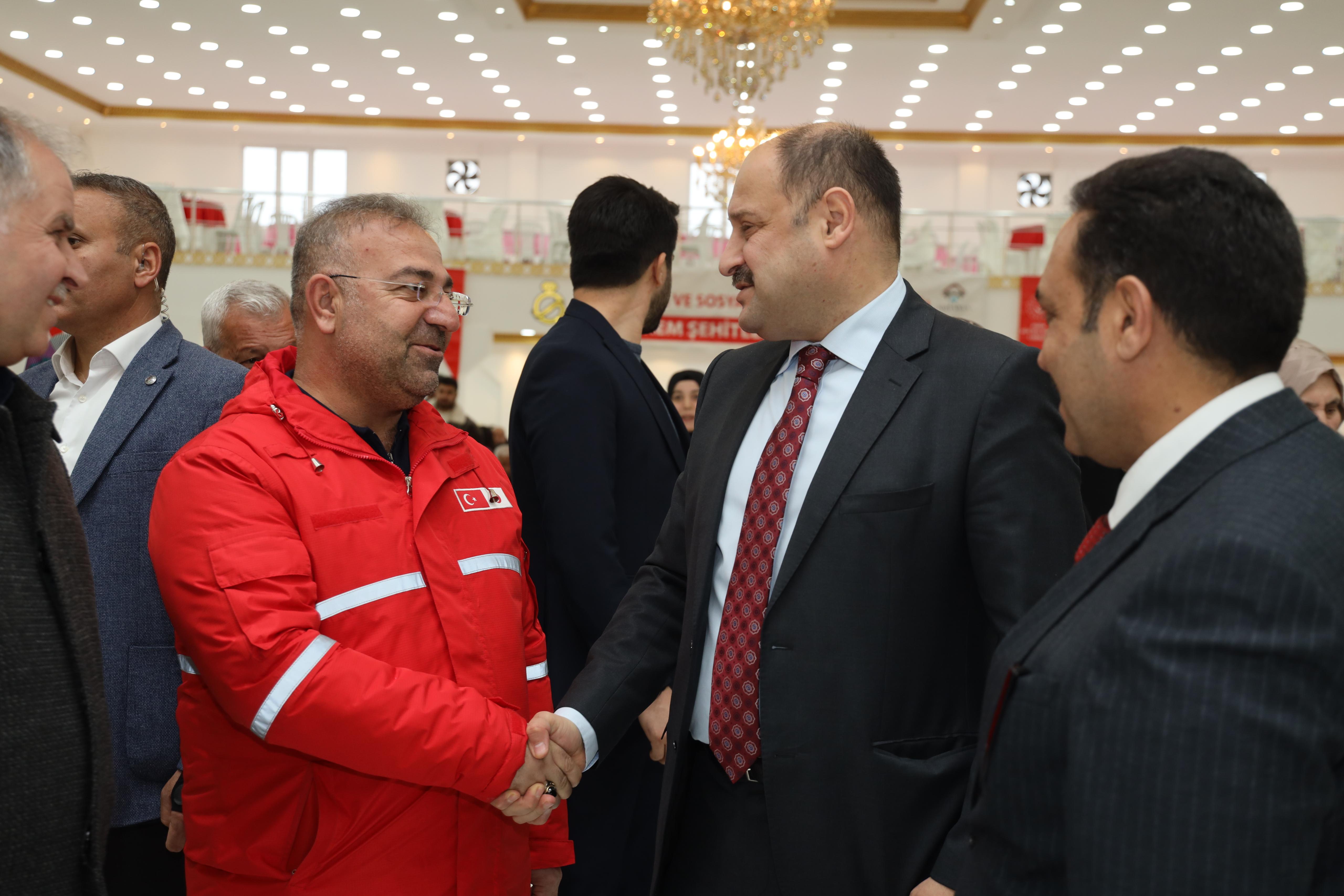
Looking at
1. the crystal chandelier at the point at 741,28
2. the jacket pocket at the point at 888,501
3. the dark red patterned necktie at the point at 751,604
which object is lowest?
the dark red patterned necktie at the point at 751,604

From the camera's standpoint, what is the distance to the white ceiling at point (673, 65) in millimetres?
14359

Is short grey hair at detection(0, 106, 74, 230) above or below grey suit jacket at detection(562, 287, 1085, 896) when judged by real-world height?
above

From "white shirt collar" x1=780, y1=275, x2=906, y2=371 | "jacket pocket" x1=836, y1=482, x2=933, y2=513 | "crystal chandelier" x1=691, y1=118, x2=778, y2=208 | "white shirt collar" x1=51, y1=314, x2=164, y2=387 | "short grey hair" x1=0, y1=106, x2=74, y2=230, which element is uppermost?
"crystal chandelier" x1=691, y1=118, x2=778, y2=208

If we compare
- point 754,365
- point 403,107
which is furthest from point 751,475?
point 403,107

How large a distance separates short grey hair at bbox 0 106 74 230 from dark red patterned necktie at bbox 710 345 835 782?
1186mm

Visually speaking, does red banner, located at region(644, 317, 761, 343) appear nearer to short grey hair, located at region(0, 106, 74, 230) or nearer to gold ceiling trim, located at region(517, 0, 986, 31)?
gold ceiling trim, located at region(517, 0, 986, 31)

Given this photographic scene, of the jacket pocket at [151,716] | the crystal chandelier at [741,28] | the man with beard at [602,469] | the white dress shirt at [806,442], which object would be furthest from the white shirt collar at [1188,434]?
the crystal chandelier at [741,28]

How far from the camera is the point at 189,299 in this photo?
15.0m

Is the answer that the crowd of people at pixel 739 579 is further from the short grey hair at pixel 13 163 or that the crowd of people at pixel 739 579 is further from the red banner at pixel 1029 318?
the red banner at pixel 1029 318

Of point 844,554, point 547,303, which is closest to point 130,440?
point 844,554

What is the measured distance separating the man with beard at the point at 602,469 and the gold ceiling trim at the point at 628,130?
1806 centimetres

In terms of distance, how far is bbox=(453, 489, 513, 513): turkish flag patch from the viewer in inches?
80.8

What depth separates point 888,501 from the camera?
1.71 metres

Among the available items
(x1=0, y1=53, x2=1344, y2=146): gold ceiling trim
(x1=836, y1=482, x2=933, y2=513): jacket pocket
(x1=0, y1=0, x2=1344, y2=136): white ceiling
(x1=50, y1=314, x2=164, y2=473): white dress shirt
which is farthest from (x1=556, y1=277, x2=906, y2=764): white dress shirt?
(x1=0, y1=53, x2=1344, y2=146): gold ceiling trim
